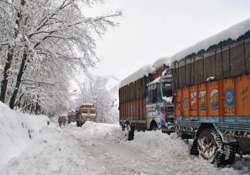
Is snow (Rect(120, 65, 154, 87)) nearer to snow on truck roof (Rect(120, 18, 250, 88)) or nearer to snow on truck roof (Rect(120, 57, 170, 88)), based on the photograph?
snow on truck roof (Rect(120, 57, 170, 88))

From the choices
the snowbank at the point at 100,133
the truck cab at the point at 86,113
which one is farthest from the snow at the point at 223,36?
the truck cab at the point at 86,113

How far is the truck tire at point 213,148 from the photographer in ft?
33.0

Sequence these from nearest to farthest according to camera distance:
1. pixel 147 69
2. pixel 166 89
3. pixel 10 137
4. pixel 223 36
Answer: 1. pixel 10 137
2. pixel 223 36
3. pixel 166 89
4. pixel 147 69

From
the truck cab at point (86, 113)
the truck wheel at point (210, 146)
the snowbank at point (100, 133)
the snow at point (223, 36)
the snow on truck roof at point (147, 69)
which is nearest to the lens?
the snow at point (223, 36)

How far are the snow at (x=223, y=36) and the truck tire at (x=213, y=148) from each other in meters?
2.42

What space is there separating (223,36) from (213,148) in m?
3.10

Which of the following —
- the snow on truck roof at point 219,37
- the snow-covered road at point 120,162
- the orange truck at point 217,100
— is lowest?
the snow-covered road at point 120,162

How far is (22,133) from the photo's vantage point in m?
11.2

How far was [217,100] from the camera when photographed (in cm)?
1034

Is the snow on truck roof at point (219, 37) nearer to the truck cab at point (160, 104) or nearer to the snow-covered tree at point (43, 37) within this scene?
the truck cab at point (160, 104)

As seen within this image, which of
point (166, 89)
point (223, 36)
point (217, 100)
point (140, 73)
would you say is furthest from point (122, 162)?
point (140, 73)

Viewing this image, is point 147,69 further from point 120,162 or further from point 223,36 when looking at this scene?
point 223,36

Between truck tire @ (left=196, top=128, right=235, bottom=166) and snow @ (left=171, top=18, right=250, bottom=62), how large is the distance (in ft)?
7.96

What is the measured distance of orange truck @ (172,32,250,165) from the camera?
29.9 ft
